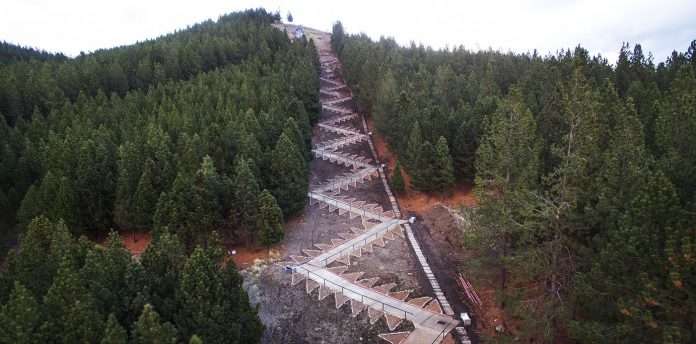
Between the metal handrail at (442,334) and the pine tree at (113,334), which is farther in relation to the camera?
the metal handrail at (442,334)

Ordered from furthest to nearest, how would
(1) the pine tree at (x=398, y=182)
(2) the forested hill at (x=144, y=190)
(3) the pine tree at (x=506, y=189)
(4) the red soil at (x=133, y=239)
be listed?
(1) the pine tree at (x=398, y=182), (4) the red soil at (x=133, y=239), (3) the pine tree at (x=506, y=189), (2) the forested hill at (x=144, y=190)

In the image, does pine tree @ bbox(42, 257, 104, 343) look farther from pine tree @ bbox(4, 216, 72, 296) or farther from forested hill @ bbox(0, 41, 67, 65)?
forested hill @ bbox(0, 41, 67, 65)

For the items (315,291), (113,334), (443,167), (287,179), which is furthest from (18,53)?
(113,334)

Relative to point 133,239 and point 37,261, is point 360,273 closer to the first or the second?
point 37,261

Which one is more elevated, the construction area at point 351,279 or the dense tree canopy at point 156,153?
the dense tree canopy at point 156,153

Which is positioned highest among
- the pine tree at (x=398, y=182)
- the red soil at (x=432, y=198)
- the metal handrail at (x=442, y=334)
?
the pine tree at (x=398, y=182)

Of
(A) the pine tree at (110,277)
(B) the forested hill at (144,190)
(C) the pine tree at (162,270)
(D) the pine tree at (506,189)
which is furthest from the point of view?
(D) the pine tree at (506,189)

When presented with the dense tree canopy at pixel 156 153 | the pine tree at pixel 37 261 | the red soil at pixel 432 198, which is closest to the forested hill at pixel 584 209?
the red soil at pixel 432 198

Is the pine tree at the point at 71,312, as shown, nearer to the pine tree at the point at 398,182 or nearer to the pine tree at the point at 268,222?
the pine tree at the point at 268,222
